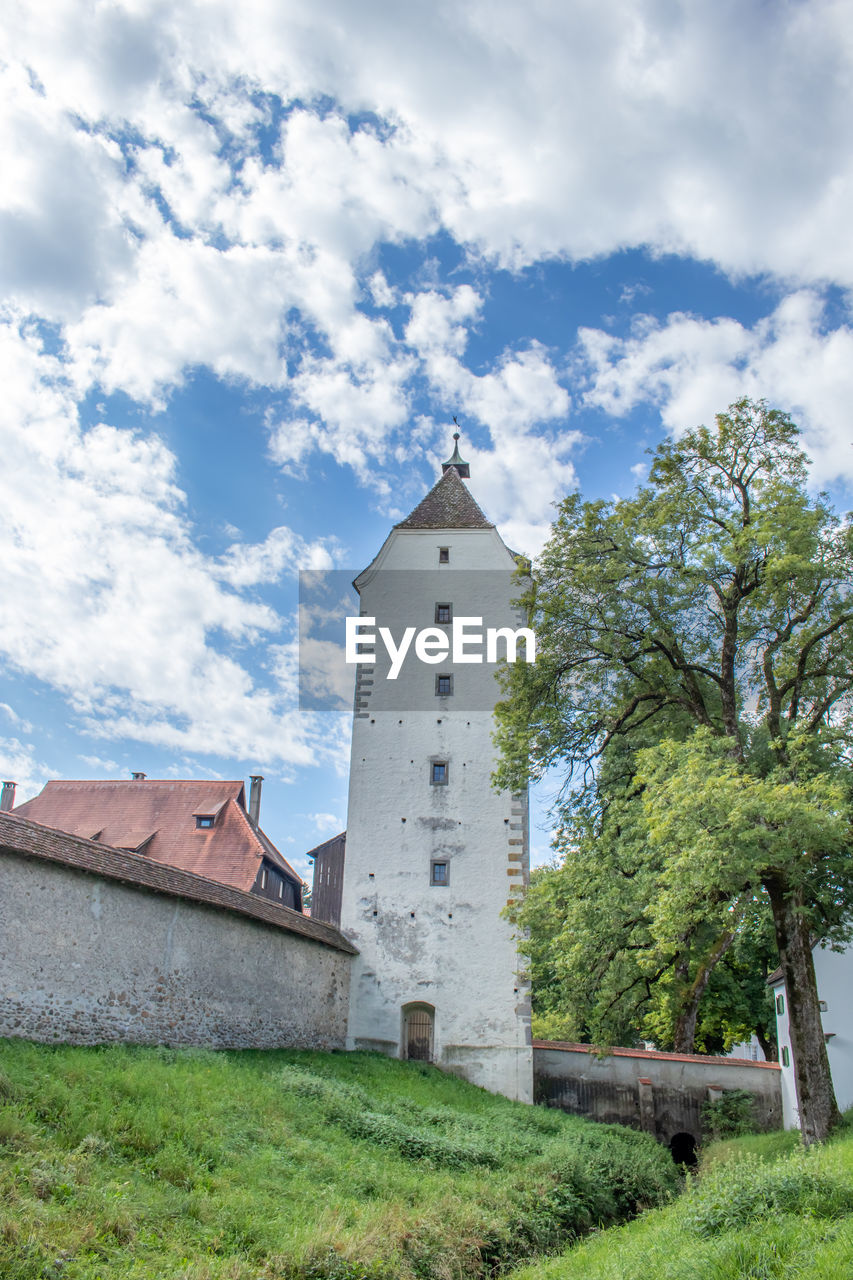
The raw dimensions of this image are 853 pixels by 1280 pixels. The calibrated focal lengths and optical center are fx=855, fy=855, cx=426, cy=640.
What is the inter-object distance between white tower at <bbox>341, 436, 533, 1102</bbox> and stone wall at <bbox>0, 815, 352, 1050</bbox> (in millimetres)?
3635

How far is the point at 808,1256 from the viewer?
655cm

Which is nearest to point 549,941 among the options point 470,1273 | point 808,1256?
point 470,1273

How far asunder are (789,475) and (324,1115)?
41.9 feet

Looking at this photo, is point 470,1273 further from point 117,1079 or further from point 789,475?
point 789,475

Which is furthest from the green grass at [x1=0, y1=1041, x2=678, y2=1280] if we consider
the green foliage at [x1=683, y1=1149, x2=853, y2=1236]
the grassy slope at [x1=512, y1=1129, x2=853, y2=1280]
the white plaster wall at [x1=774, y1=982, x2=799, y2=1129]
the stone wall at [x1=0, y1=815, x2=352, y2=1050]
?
the white plaster wall at [x1=774, y1=982, x2=799, y2=1129]

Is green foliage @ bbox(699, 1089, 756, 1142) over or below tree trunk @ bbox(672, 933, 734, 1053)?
below

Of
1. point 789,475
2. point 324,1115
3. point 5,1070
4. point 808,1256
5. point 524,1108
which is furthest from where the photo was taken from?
point 524,1108

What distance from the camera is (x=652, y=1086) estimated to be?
65.6 feet

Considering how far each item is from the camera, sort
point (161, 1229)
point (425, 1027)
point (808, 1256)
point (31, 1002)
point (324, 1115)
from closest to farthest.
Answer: point (808, 1256)
point (161, 1229)
point (31, 1002)
point (324, 1115)
point (425, 1027)

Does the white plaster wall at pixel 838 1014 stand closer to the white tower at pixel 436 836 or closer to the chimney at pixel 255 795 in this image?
→ the white tower at pixel 436 836

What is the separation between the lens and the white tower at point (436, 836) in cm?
2080

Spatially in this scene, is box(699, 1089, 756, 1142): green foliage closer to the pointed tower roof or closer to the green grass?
the green grass

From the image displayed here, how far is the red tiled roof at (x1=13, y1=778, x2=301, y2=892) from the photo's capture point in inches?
982

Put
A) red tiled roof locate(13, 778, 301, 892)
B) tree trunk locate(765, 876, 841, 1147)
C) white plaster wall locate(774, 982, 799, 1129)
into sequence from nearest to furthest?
tree trunk locate(765, 876, 841, 1147) → white plaster wall locate(774, 982, 799, 1129) → red tiled roof locate(13, 778, 301, 892)
